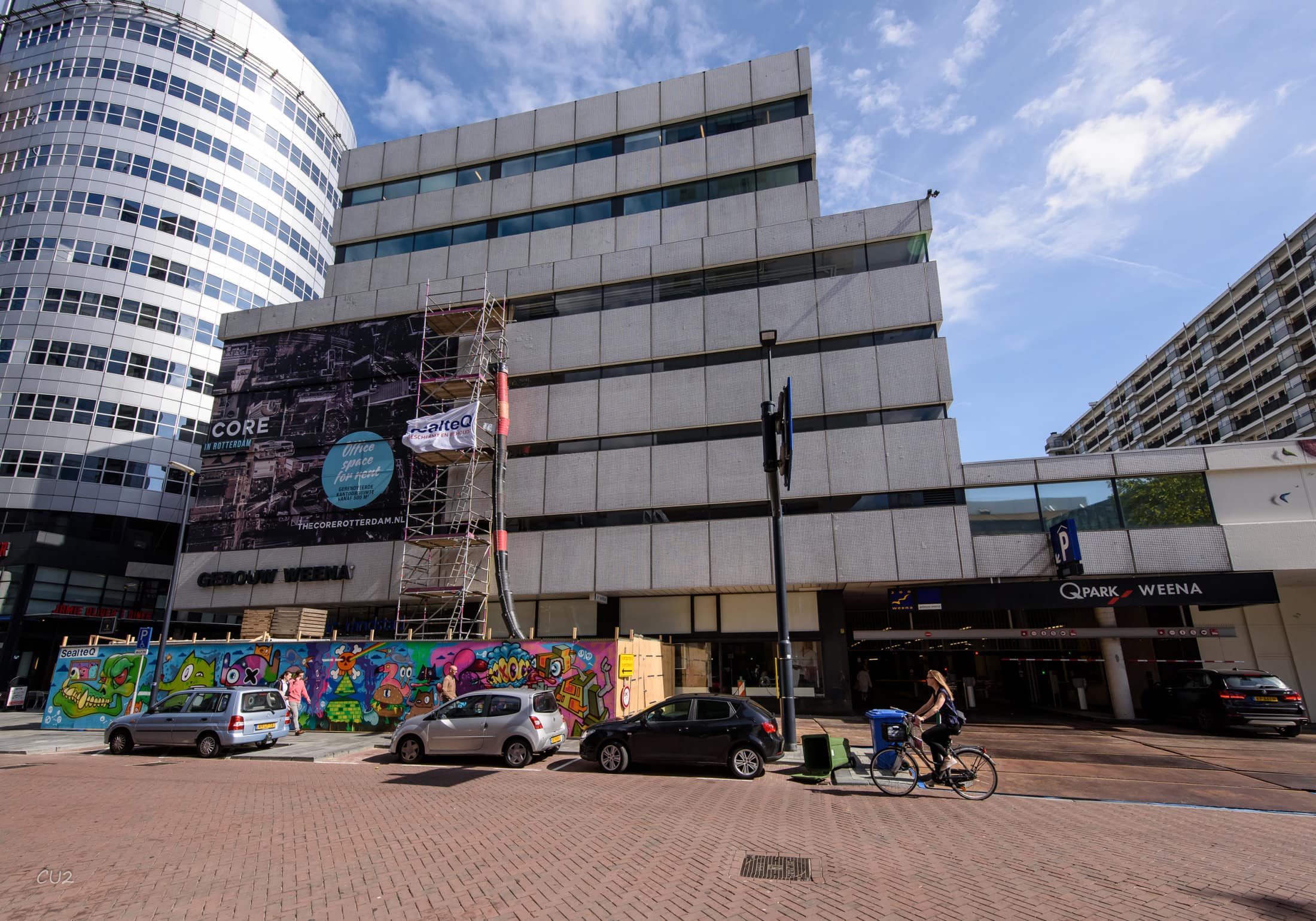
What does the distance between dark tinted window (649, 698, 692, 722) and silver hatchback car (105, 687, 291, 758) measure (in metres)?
10.3

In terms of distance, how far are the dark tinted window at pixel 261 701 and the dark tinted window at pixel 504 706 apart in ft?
22.5

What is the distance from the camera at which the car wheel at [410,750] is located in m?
14.2

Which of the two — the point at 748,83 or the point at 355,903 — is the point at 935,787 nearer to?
the point at 355,903

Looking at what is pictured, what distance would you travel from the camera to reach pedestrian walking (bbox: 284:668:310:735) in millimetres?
18458

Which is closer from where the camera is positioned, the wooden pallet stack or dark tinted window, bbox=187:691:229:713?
dark tinted window, bbox=187:691:229:713

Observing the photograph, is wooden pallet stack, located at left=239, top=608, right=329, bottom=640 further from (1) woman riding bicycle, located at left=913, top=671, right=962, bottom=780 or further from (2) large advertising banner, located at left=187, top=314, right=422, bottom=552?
(1) woman riding bicycle, located at left=913, top=671, right=962, bottom=780

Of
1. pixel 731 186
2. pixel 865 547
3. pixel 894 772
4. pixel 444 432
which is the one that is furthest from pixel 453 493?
pixel 894 772

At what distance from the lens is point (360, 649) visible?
67.1ft

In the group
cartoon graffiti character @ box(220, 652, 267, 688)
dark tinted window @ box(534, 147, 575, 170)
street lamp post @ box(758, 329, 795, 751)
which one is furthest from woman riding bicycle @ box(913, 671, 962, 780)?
dark tinted window @ box(534, 147, 575, 170)

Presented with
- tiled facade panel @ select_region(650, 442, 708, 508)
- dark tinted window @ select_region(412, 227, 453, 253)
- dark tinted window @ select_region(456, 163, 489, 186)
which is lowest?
tiled facade panel @ select_region(650, 442, 708, 508)

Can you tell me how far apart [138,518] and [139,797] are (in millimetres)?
37597

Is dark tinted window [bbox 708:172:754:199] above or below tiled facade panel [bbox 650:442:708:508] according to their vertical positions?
above

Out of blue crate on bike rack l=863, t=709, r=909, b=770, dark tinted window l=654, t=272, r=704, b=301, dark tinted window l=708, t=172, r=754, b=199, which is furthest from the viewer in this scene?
dark tinted window l=708, t=172, r=754, b=199

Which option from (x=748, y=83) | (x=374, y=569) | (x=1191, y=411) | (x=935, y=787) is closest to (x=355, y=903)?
(x=935, y=787)
